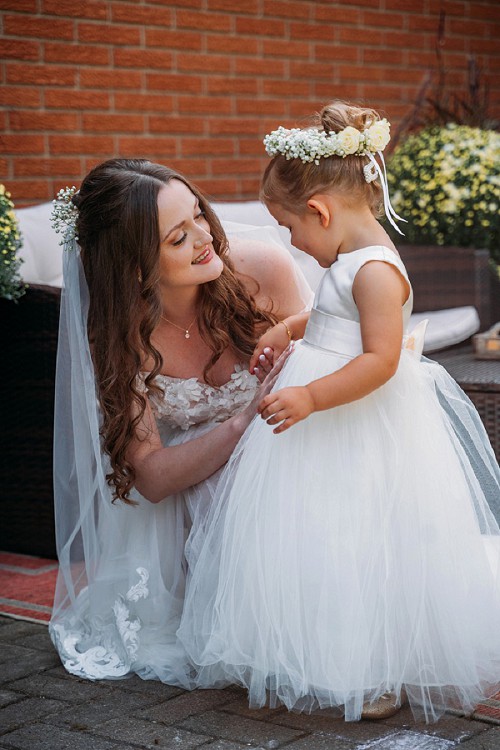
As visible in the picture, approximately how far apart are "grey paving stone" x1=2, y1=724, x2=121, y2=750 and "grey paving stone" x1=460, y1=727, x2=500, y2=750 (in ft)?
2.46

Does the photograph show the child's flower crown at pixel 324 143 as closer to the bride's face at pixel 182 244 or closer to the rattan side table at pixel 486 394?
the bride's face at pixel 182 244

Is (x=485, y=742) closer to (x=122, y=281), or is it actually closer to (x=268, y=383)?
(x=268, y=383)

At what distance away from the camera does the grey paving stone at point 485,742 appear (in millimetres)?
2398

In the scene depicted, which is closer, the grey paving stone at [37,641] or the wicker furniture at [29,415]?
the grey paving stone at [37,641]

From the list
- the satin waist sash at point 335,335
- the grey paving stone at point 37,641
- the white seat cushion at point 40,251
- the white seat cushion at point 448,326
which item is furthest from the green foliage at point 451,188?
the grey paving stone at point 37,641

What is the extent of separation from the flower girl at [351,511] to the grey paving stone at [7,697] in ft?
1.59

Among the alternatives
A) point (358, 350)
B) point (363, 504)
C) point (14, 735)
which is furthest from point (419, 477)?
point (14, 735)

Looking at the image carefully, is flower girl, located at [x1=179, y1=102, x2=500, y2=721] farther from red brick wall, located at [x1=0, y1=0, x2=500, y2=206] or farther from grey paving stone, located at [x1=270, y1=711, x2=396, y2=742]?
red brick wall, located at [x1=0, y1=0, x2=500, y2=206]

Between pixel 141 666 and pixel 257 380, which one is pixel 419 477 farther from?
pixel 141 666

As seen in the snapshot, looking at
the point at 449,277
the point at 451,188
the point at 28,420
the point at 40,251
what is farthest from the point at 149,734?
the point at 451,188

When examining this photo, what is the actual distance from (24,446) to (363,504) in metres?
1.76

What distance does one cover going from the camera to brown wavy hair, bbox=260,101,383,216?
2.64 m

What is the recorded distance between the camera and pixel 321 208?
2.63 meters

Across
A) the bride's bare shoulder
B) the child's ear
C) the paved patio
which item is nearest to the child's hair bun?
the child's ear
